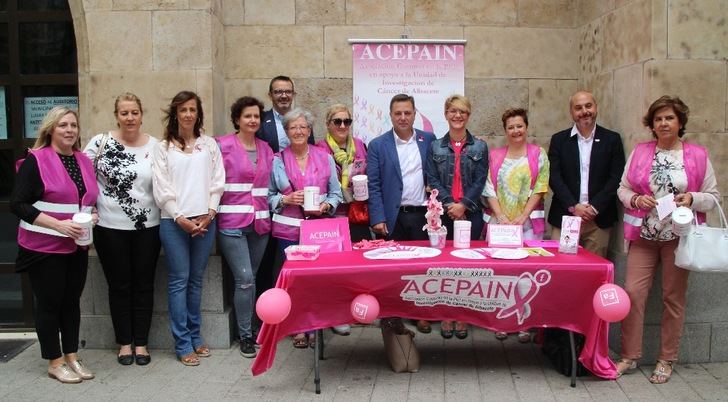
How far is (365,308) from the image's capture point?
14.2ft

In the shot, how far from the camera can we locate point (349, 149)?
5543 mm

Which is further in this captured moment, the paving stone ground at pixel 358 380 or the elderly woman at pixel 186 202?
the elderly woman at pixel 186 202

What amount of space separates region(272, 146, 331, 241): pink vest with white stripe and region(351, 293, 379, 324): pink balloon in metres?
0.99

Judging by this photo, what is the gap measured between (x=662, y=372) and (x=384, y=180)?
94.5 inches

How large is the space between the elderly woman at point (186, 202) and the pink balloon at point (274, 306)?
990 mm

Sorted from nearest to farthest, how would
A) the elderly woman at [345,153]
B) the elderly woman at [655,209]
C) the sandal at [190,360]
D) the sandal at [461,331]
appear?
the elderly woman at [655,209] < the sandal at [190,360] < the elderly woman at [345,153] < the sandal at [461,331]

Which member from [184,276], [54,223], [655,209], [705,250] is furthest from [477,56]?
[54,223]

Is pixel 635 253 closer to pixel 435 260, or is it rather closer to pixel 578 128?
pixel 578 128

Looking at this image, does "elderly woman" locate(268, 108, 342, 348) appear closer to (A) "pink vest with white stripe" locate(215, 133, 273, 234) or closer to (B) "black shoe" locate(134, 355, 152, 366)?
(A) "pink vest with white stripe" locate(215, 133, 273, 234)

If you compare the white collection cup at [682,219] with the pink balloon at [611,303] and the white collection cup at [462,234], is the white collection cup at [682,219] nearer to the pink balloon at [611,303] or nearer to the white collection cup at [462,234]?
the pink balloon at [611,303]

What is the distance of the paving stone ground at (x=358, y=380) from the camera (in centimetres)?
444

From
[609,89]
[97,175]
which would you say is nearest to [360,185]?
[97,175]

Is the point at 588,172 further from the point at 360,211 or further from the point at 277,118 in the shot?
the point at 277,118

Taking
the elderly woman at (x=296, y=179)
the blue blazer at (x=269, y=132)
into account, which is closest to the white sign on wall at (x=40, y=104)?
the blue blazer at (x=269, y=132)
